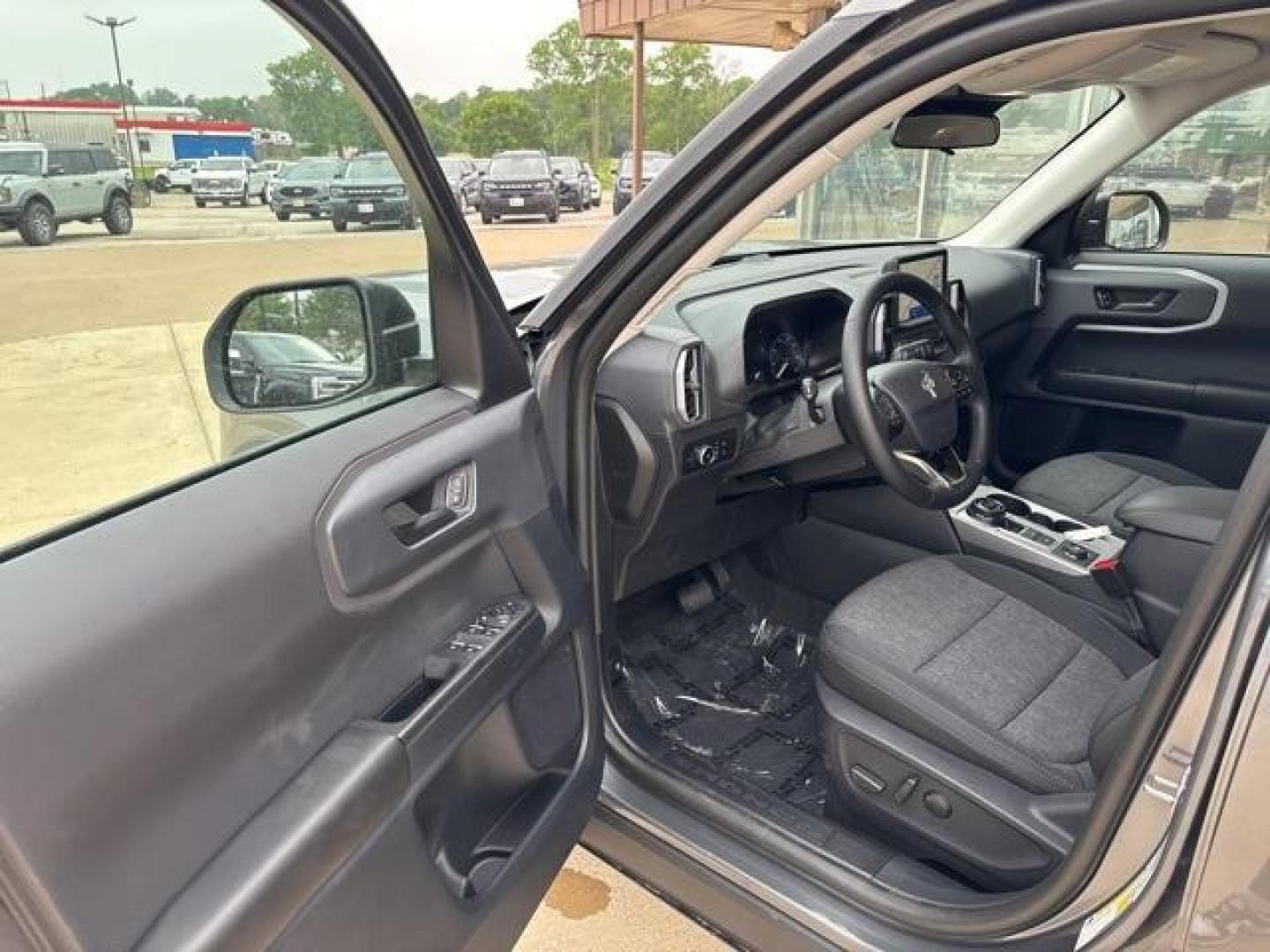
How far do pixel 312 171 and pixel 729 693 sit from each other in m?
1.53

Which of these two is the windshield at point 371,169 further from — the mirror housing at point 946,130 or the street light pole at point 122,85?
the mirror housing at point 946,130

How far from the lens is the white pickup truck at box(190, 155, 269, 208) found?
94 centimetres

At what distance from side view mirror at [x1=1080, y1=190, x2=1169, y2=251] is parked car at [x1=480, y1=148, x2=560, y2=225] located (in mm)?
14716

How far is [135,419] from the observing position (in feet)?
2.90

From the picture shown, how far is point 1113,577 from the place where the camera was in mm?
1872

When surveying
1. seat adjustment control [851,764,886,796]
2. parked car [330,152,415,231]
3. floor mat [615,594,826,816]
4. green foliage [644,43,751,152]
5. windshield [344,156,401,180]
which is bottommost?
floor mat [615,594,826,816]

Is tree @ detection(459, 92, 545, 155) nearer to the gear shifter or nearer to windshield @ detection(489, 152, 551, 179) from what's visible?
windshield @ detection(489, 152, 551, 179)

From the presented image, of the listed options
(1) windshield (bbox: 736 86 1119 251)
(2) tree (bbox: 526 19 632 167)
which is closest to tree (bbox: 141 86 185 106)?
(1) windshield (bbox: 736 86 1119 251)

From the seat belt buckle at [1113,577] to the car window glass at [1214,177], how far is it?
139 cm

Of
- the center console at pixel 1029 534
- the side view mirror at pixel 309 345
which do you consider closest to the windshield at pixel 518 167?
the center console at pixel 1029 534

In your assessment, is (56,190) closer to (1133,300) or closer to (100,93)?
(100,93)

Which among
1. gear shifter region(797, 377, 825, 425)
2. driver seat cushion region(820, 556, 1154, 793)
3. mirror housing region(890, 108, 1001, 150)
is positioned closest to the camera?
driver seat cushion region(820, 556, 1154, 793)

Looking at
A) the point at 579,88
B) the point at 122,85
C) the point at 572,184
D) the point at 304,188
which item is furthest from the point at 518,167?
the point at 122,85

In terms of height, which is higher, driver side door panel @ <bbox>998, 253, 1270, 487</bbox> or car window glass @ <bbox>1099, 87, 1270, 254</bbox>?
car window glass @ <bbox>1099, 87, 1270, 254</bbox>
